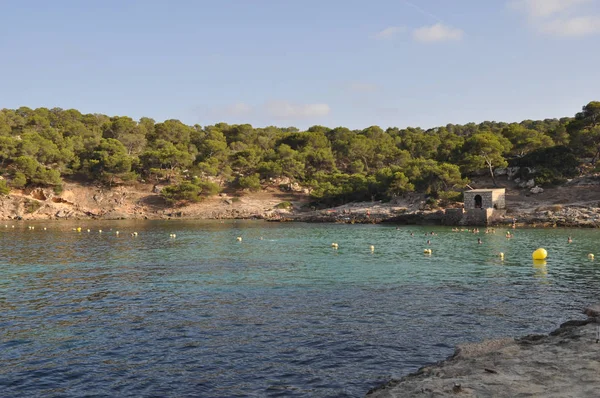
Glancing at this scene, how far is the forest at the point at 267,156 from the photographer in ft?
291

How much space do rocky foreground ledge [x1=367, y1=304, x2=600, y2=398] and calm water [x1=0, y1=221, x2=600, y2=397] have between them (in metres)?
1.58

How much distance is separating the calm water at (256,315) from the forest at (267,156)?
172 feet

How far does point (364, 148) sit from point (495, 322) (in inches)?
4162

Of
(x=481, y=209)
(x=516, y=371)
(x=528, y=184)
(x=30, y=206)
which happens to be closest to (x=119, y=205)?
(x=30, y=206)

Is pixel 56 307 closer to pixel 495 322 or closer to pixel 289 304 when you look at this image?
pixel 289 304

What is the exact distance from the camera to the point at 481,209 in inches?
2970

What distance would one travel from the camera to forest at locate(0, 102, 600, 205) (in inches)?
3487

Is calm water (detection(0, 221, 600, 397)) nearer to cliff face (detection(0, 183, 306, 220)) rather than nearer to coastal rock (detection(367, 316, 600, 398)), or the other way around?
coastal rock (detection(367, 316, 600, 398))

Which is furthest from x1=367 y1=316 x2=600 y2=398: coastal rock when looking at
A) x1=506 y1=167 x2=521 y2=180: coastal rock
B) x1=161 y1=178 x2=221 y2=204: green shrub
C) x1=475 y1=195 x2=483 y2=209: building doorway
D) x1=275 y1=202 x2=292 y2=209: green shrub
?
x1=161 y1=178 x2=221 y2=204: green shrub

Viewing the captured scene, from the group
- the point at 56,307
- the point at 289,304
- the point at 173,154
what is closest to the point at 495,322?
the point at 289,304

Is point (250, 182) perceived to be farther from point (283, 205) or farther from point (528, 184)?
point (528, 184)

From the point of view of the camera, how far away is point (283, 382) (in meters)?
13.1

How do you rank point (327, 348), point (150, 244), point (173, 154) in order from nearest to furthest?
point (327, 348), point (150, 244), point (173, 154)

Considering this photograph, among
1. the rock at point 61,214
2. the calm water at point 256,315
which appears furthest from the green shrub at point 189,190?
the calm water at point 256,315
